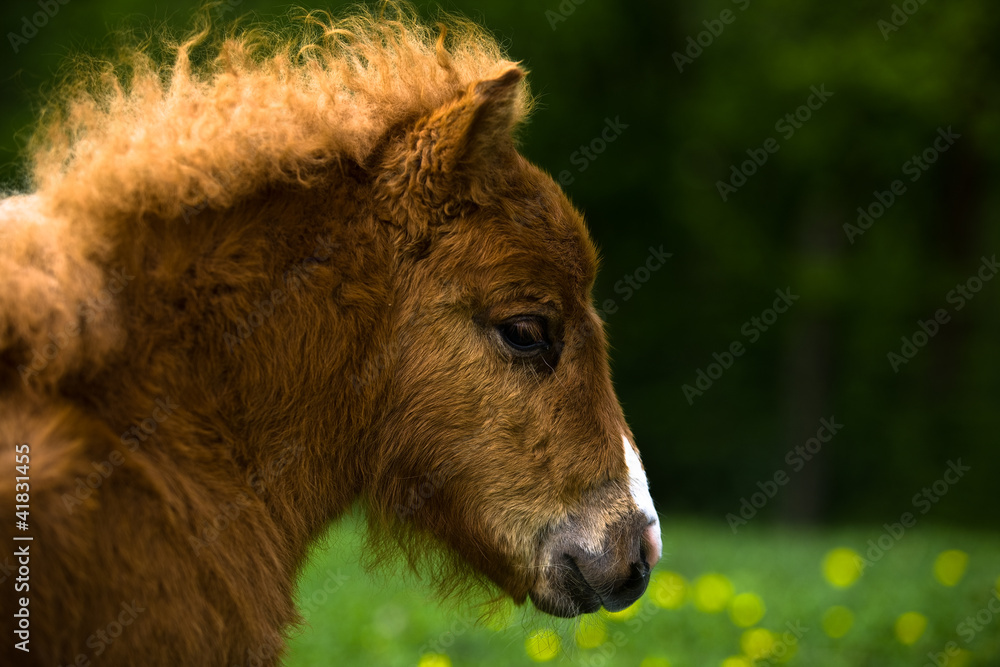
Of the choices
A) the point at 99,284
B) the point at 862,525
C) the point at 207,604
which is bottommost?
the point at 862,525

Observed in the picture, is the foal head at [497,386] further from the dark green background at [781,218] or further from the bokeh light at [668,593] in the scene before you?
the dark green background at [781,218]

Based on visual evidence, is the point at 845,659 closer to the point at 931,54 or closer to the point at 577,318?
the point at 577,318

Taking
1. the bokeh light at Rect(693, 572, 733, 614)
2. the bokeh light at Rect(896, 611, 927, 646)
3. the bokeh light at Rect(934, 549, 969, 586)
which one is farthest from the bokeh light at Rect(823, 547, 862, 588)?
the bokeh light at Rect(693, 572, 733, 614)

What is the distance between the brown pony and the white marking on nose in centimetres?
1

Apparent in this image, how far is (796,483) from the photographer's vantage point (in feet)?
52.5

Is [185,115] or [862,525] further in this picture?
[862,525]

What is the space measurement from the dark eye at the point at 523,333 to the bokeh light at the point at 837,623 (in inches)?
133

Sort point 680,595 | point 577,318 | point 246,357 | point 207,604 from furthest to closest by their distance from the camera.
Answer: point 680,595 < point 577,318 < point 246,357 < point 207,604

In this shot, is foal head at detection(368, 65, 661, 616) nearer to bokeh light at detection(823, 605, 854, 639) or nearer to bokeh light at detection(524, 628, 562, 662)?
bokeh light at detection(524, 628, 562, 662)

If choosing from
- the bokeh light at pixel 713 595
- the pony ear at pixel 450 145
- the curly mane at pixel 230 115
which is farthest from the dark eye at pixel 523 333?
the bokeh light at pixel 713 595

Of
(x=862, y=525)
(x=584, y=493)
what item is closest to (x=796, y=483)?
(x=862, y=525)

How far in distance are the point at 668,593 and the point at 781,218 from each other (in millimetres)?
13097

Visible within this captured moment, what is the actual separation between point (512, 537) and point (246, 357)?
1077 mm

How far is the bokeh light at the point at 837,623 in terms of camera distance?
16.9 feet
